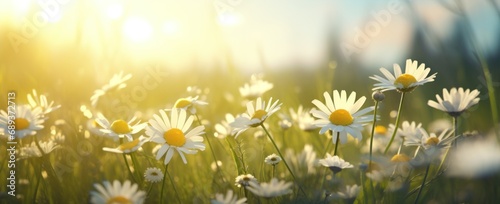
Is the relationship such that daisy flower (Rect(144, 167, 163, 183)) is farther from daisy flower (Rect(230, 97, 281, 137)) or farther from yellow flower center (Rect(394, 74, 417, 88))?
yellow flower center (Rect(394, 74, 417, 88))

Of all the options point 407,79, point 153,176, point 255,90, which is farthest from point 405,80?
point 255,90

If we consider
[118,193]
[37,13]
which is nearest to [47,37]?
[37,13]

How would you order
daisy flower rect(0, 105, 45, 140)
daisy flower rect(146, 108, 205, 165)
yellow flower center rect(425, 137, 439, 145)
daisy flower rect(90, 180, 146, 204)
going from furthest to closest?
daisy flower rect(0, 105, 45, 140) < yellow flower center rect(425, 137, 439, 145) < daisy flower rect(146, 108, 205, 165) < daisy flower rect(90, 180, 146, 204)

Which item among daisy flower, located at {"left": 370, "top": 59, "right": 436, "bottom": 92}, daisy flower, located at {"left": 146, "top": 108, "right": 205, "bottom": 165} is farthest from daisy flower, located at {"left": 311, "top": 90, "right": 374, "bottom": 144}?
daisy flower, located at {"left": 146, "top": 108, "right": 205, "bottom": 165}

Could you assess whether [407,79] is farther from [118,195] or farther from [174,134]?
[118,195]

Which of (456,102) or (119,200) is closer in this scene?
(119,200)

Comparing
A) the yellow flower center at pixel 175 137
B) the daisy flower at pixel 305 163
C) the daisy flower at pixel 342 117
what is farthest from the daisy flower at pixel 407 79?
the yellow flower center at pixel 175 137

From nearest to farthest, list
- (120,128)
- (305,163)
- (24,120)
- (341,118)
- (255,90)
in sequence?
(341,118) < (120,128) < (24,120) < (305,163) < (255,90)

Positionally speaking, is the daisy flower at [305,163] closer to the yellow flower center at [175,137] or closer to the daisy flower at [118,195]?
the yellow flower center at [175,137]
